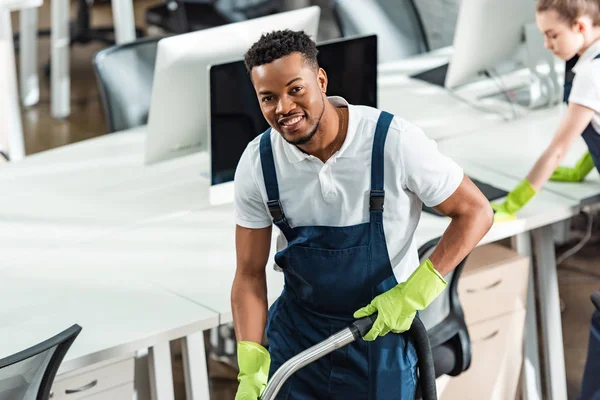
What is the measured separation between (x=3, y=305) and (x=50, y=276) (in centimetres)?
18

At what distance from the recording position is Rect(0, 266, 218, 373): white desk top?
2.38m

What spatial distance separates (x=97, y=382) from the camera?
2514mm

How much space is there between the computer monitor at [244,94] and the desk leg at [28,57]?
10.4ft

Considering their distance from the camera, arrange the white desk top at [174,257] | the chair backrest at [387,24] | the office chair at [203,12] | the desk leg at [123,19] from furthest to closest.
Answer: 1. the desk leg at [123,19]
2. the office chair at [203,12]
3. the chair backrest at [387,24]
4. the white desk top at [174,257]

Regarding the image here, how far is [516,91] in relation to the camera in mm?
3818

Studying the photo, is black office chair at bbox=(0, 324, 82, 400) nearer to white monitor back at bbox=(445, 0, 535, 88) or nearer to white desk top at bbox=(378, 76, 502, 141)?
white desk top at bbox=(378, 76, 502, 141)

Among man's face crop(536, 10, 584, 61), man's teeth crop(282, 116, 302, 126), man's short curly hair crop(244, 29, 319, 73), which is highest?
man's short curly hair crop(244, 29, 319, 73)

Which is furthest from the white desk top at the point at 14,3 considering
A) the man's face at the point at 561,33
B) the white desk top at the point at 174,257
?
the man's face at the point at 561,33

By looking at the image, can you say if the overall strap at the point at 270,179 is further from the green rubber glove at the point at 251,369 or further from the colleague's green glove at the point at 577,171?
the colleague's green glove at the point at 577,171

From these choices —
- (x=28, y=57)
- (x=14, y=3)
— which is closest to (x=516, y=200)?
(x=14, y=3)

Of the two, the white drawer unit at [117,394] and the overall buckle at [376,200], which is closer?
the overall buckle at [376,200]

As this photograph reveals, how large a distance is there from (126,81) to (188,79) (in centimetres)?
63

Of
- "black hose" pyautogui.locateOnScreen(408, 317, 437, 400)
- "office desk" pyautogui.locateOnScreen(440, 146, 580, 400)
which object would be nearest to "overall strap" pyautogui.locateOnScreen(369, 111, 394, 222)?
"black hose" pyautogui.locateOnScreen(408, 317, 437, 400)

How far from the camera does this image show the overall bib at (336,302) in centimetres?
208
